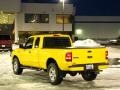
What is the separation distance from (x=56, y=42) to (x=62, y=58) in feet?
6.86

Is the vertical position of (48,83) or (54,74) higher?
(54,74)

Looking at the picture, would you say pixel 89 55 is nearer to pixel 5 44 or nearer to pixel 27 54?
pixel 27 54

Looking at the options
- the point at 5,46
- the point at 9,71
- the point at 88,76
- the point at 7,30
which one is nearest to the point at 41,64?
the point at 88,76

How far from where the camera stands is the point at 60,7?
78125 mm

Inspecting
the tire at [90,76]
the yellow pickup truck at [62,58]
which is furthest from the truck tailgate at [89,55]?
the tire at [90,76]

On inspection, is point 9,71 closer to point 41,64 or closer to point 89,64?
point 41,64

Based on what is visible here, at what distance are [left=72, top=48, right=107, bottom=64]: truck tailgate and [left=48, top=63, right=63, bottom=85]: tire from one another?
0.81 metres

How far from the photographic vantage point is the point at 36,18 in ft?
Result: 252

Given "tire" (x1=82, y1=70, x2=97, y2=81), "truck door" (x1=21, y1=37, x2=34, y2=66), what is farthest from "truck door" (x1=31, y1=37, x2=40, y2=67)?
"tire" (x1=82, y1=70, x2=97, y2=81)

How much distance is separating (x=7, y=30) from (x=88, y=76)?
68.3m

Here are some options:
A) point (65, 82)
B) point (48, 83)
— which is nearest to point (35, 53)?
point (48, 83)

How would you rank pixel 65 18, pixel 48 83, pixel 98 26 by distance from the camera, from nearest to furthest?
1. pixel 48 83
2. pixel 65 18
3. pixel 98 26

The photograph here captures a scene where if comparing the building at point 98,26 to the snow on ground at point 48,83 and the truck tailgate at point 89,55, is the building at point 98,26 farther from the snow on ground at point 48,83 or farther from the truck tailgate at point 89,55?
the truck tailgate at point 89,55

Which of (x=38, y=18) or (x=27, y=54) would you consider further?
(x=38, y=18)
